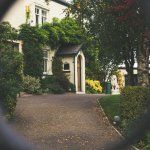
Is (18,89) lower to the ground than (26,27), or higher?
lower

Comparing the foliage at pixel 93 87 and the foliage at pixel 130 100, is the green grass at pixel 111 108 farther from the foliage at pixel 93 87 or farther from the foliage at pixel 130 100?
the foliage at pixel 93 87

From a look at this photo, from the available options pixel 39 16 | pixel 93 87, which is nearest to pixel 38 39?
pixel 39 16

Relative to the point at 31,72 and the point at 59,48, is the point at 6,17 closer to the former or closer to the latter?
the point at 31,72

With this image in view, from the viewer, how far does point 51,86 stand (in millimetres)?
24219

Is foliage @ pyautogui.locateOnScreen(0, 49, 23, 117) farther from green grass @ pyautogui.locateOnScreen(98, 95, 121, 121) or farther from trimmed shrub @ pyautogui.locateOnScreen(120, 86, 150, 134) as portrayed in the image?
green grass @ pyautogui.locateOnScreen(98, 95, 121, 121)

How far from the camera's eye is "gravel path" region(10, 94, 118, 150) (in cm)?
954

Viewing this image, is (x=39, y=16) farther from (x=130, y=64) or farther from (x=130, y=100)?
(x=130, y=100)

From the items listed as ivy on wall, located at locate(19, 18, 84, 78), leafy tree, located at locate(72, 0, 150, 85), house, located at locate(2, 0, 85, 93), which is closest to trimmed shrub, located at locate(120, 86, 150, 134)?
leafy tree, located at locate(72, 0, 150, 85)

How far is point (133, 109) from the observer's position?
412 inches

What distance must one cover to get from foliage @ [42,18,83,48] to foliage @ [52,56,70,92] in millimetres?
1081

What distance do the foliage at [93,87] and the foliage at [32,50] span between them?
6114mm

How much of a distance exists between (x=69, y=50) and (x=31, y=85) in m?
7.61

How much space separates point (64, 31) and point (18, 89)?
55.4 feet

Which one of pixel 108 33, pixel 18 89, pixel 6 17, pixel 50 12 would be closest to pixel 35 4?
pixel 50 12
